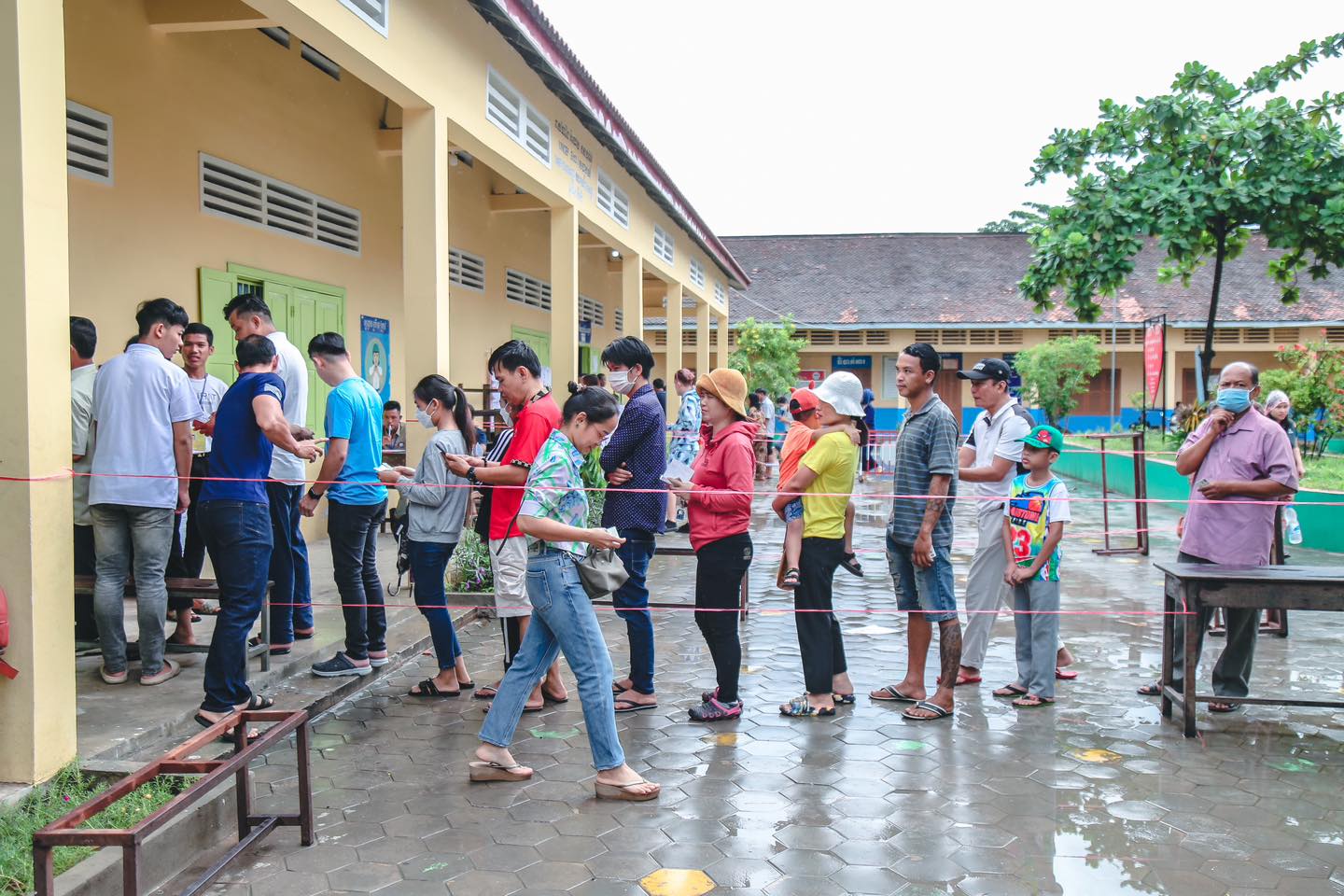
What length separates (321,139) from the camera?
9.80 m

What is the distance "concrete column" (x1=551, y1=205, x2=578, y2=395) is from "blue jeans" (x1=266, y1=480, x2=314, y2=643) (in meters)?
4.72

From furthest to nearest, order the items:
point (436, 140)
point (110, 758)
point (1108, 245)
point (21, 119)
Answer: point (1108, 245)
point (436, 140)
point (110, 758)
point (21, 119)

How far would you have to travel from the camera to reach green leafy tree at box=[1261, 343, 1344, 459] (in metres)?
15.0

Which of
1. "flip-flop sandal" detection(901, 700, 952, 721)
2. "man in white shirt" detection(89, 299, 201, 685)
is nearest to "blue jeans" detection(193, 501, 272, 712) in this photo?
"man in white shirt" detection(89, 299, 201, 685)

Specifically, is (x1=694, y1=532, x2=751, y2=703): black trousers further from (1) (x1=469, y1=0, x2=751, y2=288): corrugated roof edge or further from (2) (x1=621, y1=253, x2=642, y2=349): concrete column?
(2) (x1=621, y1=253, x2=642, y2=349): concrete column

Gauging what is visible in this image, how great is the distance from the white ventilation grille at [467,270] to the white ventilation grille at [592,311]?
4877 mm

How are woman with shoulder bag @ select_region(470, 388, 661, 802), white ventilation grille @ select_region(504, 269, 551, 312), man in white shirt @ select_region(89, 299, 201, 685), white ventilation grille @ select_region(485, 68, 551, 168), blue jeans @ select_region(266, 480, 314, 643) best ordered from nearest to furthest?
woman with shoulder bag @ select_region(470, 388, 661, 802), man in white shirt @ select_region(89, 299, 201, 685), blue jeans @ select_region(266, 480, 314, 643), white ventilation grille @ select_region(485, 68, 551, 168), white ventilation grille @ select_region(504, 269, 551, 312)

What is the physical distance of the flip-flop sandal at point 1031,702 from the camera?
18.3 feet

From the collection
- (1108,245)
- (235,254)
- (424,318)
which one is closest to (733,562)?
(424,318)

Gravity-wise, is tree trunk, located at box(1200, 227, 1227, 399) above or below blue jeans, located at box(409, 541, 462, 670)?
above

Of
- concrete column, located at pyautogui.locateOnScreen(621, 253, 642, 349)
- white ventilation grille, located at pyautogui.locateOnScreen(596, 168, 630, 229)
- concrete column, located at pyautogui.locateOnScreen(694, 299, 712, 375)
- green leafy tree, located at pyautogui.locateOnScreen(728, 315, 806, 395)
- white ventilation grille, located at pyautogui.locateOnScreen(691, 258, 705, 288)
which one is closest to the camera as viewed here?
white ventilation grille, located at pyautogui.locateOnScreen(596, 168, 630, 229)

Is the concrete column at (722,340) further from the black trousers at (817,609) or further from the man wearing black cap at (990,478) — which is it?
the black trousers at (817,609)

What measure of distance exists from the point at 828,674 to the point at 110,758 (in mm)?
3361

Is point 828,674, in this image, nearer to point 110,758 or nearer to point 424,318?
point 110,758
